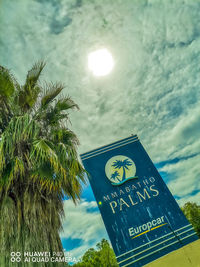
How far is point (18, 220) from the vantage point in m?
3.65

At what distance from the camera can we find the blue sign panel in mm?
4990

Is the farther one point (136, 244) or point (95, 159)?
point (95, 159)

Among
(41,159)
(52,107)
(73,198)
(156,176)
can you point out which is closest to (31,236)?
(73,198)

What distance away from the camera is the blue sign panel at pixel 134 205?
16.4 feet

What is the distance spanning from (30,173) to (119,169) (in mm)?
3466

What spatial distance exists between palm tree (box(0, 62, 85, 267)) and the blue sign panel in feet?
5.81

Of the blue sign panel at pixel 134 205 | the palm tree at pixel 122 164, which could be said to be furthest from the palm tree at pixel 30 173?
the palm tree at pixel 122 164

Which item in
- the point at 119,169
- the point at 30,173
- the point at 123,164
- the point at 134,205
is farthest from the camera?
the point at 123,164

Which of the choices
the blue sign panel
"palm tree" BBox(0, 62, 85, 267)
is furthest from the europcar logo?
"palm tree" BBox(0, 62, 85, 267)

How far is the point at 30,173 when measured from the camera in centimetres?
412

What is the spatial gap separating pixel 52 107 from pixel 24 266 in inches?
158

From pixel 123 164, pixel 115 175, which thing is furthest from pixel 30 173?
pixel 123 164

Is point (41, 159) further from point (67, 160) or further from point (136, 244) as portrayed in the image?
point (136, 244)

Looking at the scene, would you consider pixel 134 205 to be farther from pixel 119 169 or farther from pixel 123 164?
pixel 123 164
